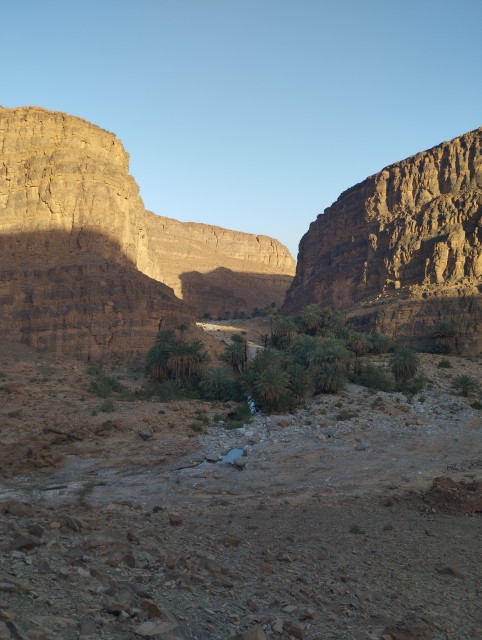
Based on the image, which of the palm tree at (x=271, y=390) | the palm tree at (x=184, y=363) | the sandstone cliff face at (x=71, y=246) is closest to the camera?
the palm tree at (x=271, y=390)

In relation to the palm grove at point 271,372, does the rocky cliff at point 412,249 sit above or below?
above

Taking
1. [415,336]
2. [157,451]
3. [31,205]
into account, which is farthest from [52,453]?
[415,336]

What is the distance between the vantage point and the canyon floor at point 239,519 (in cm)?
694

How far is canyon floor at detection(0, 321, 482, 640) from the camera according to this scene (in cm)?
694

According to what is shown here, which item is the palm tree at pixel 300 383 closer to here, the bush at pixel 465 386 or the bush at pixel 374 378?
the bush at pixel 374 378

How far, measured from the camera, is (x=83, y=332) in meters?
40.7

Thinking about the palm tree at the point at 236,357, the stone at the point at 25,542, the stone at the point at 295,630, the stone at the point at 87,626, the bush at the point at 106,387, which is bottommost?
the bush at the point at 106,387

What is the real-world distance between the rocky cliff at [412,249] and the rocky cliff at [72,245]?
23543 millimetres

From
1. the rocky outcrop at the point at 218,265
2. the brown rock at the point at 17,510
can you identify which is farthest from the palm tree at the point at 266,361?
the rocky outcrop at the point at 218,265

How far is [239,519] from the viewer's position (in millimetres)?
13609

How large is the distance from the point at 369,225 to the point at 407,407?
148 feet

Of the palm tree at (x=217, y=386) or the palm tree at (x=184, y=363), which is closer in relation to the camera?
the palm tree at (x=217, y=386)

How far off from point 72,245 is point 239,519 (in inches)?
1394

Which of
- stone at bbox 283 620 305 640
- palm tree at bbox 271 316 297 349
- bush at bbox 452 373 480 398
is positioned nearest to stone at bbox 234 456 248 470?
stone at bbox 283 620 305 640
